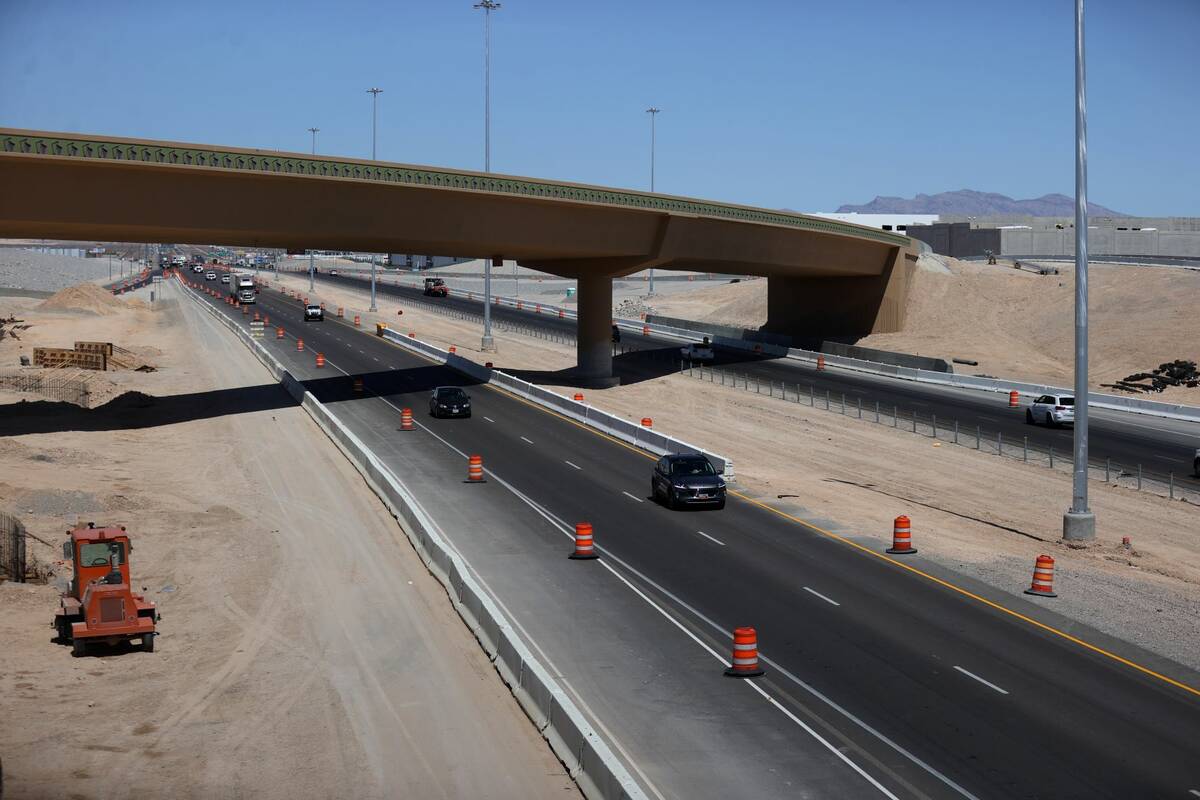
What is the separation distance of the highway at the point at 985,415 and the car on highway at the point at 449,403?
19.5 metres

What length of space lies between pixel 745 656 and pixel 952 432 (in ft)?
120

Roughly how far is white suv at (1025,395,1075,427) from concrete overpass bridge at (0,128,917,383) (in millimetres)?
20008

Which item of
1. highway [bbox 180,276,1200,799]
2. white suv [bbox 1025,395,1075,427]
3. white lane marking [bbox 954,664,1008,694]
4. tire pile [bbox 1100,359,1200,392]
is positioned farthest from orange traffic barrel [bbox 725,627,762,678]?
tire pile [bbox 1100,359,1200,392]

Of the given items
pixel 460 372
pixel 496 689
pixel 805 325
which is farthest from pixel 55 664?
pixel 805 325

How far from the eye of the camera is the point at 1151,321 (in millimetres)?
85688

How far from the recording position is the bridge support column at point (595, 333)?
2670 inches

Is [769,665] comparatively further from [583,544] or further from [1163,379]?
[1163,379]

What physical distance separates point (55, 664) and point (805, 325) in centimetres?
7487

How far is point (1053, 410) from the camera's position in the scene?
54.9 metres

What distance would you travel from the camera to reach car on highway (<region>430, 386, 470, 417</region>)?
53.4 metres

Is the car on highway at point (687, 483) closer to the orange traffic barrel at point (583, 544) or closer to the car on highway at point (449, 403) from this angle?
the orange traffic barrel at point (583, 544)

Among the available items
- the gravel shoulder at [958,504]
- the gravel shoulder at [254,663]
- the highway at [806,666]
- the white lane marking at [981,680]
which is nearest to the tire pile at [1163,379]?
the gravel shoulder at [958,504]

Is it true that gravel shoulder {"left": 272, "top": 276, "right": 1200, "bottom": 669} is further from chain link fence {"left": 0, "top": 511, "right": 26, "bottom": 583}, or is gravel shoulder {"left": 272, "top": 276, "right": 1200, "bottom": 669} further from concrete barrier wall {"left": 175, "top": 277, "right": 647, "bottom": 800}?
chain link fence {"left": 0, "top": 511, "right": 26, "bottom": 583}

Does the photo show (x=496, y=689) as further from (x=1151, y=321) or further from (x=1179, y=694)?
(x=1151, y=321)
